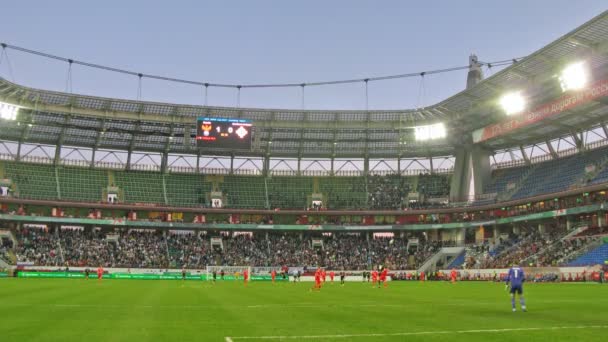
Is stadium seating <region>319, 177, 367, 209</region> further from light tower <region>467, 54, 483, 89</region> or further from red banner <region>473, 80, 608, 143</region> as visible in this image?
light tower <region>467, 54, 483, 89</region>

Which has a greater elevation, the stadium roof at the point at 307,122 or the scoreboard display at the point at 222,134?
the stadium roof at the point at 307,122

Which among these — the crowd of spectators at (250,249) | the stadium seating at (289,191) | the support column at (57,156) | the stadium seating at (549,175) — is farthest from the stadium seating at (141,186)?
the stadium seating at (549,175)

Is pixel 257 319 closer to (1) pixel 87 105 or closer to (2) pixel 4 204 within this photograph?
(1) pixel 87 105

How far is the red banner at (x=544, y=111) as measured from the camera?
57.5m

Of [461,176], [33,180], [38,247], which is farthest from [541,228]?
[33,180]

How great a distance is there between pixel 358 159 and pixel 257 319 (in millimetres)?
82300

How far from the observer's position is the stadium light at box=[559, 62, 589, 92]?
55969 millimetres

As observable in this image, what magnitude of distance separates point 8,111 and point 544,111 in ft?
217

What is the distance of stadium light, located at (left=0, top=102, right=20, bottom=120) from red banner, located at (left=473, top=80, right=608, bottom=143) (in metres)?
62.6

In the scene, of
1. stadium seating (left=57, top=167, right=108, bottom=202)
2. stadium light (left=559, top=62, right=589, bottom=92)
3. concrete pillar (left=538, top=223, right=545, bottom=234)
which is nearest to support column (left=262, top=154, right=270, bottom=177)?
stadium seating (left=57, top=167, right=108, bottom=202)

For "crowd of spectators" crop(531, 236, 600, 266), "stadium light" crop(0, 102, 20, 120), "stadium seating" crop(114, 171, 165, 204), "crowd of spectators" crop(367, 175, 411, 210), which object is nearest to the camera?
"crowd of spectators" crop(531, 236, 600, 266)

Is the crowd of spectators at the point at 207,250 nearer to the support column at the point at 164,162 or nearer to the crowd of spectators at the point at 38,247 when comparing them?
the crowd of spectators at the point at 38,247

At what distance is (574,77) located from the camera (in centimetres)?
5666

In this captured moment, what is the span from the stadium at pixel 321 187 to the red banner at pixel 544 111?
180 millimetres
